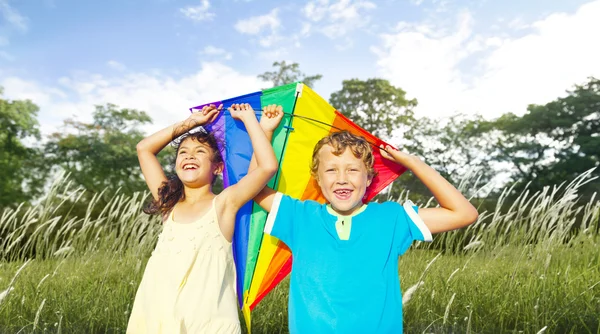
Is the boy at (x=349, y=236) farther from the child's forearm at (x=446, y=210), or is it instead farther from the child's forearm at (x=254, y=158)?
the child's forearm at (x=254, y=158)

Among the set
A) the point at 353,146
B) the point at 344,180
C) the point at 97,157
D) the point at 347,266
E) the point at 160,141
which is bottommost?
the point at 347,266

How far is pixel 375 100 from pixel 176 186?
23655mm

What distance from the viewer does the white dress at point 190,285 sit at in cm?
198

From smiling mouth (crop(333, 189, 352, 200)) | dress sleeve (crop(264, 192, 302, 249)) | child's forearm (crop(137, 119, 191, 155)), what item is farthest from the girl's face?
smiling mouth (crop(333, 189, 352, 200))

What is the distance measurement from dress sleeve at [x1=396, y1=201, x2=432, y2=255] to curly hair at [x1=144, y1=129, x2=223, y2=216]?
920 mm

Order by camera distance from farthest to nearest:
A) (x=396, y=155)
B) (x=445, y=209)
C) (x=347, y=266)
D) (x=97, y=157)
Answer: (x=97, y=157) → (x=396, y=155) → (x=445, y=209) → (x=347, y=266)

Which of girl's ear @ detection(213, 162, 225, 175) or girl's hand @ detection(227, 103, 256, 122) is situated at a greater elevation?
girl's hand @ detection(227, 103, 256, 122)

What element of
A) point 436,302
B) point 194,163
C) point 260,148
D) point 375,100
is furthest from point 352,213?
point 375,100

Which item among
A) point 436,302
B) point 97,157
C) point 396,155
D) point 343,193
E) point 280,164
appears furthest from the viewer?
point 97,157

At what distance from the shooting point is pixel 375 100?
25281mm

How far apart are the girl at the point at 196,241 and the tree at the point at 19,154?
23568 millimetres

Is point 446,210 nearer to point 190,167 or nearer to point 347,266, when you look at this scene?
point 347,266

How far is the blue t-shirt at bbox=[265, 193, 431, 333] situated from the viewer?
1.82 meters

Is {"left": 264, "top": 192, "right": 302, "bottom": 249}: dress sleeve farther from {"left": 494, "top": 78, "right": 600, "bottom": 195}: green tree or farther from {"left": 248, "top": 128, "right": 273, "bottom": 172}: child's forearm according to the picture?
{"left": 494, "top": 78, "right": 600, "bottom": 195}: green tree
